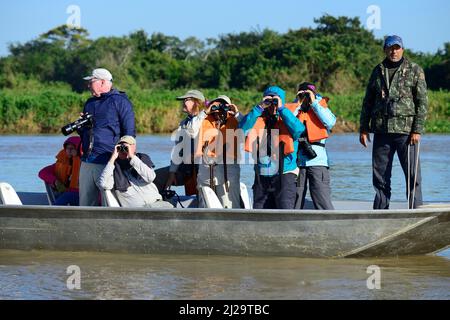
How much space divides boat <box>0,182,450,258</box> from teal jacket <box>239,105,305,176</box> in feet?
1.61

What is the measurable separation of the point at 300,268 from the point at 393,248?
0.79 m

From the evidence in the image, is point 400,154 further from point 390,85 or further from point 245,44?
point 245,44

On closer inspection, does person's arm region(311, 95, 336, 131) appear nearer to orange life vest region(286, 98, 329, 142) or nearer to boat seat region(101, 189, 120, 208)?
orange life vest region(286, 98, 329, 142)

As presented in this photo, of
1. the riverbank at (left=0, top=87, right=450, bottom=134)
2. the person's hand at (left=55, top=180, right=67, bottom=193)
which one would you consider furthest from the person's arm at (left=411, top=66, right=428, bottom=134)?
the riverbank at (left=0, top=87, right=450, bottom=134)

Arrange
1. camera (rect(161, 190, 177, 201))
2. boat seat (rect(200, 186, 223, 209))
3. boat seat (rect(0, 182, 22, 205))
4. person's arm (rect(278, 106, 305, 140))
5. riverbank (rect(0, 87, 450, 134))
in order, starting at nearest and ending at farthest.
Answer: person's arm (rect(278, 106, 305, 140))
boat seat (rect(200, 186, 223, 209))
boat seat (rect(0, 182, 22, 205))
camera (rect(161, 190, 177, 201))
riverbank (rect(0, 87, 450, 134))

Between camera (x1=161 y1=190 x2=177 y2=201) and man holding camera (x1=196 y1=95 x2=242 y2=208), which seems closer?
man holding camera (x1=196 y1=95 x2=242 y2=208)

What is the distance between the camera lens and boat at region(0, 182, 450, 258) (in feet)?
25.4

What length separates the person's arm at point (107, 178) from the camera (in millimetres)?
8039

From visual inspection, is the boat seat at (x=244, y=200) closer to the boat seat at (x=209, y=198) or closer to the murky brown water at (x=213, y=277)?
the boat seat at (x=209, y=198)

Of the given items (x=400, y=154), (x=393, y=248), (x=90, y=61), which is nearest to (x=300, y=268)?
(x=393, y=248)

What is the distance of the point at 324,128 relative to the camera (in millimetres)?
8195

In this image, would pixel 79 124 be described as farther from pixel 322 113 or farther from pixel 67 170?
pixel 322 113
